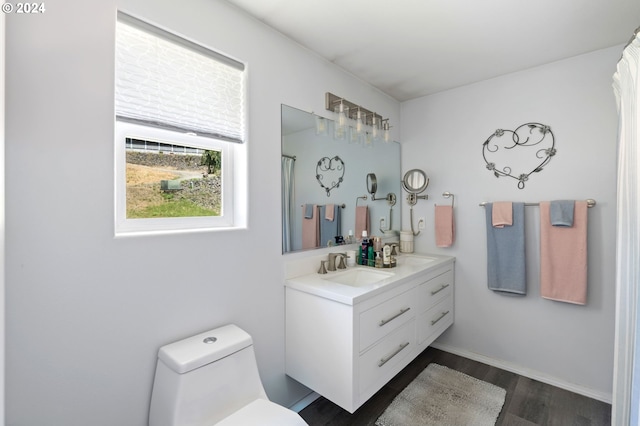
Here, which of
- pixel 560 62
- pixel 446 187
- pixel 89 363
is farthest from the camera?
pixel 446 187

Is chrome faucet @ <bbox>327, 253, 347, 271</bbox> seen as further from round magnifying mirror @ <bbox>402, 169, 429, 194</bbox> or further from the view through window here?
round magnifying mirror @ <bbox>402, 169, 429, 194</bbox>

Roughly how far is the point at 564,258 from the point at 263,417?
2.14 m

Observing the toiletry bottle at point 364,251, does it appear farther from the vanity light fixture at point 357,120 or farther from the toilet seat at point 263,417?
the toilet seat at point 263,417

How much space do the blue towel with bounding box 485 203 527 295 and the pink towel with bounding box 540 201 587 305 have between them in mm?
119

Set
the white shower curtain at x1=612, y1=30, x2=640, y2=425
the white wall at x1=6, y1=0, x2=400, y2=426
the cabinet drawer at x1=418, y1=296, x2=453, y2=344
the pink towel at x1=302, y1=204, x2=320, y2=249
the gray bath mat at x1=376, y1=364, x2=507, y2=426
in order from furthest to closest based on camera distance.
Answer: the cabinet drawer at x1=418, y1=296, x2=453, y2=344 → the pink towel at x1=302, y1=204, x2=320, y2=249 → the gray bath mat at x1=376, y1=364, x2=507, y2=426 → the white shower curtain at x1=612, y1=30, x2=640, y2=425 → the white wall at x1=6, y1=0, x2=400, y2=426

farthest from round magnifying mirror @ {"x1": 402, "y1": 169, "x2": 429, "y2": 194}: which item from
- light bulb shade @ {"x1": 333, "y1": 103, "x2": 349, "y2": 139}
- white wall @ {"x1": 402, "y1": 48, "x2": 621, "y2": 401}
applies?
light bulb shade @ {"x1": 333, "y1": 103, "x2": 349, "y2": 139}

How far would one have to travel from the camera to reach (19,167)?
3.12 feet

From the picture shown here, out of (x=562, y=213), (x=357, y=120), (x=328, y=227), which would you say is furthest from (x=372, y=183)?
(x=562, y=213)

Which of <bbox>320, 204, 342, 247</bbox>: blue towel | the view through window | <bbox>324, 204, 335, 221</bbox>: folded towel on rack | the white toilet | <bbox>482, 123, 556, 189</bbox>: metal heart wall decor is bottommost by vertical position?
the white toilet

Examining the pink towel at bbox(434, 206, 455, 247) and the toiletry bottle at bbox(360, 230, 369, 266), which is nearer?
the toiletry bottle at bbox(360, 230, 369, 266)

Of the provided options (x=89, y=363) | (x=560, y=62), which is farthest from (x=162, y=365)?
(x=560, y=62)

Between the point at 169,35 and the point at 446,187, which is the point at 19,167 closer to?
the point at 169,35

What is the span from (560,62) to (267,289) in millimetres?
2532

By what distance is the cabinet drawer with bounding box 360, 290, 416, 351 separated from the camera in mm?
1504
